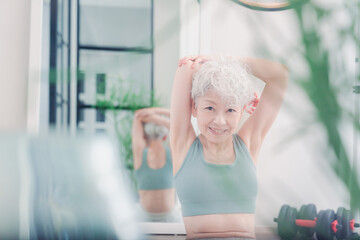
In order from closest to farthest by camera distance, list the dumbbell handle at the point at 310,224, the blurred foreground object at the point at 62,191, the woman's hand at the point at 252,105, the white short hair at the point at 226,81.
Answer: the blurred foreground object at the point at 62,191 → the white short hair at the point at 226,81 → the woman's hand at the point at 252,105 → the dumbbell handle at the point at 310,224

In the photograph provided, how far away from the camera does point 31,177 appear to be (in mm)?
860

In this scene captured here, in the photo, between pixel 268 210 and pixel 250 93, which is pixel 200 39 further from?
pixel 268 210

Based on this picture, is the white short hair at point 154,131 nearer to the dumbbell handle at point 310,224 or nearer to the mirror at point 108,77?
the mirror at point 108,77

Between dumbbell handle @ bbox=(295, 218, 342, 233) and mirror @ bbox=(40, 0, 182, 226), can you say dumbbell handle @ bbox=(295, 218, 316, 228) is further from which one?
mirror @ bbox=(40, 0, 182, 226)

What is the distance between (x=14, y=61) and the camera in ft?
4.63

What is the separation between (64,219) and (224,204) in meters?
0.52

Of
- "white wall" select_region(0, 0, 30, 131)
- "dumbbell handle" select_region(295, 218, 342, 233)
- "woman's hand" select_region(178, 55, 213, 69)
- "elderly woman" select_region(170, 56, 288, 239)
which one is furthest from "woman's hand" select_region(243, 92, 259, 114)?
"white wall" select_region(0, 0, 30, 131)

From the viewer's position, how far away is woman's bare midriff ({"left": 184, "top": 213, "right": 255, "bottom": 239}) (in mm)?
1071

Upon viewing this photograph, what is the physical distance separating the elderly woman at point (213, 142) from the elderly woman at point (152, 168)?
255 mm

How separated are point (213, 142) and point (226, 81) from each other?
0.22 meters

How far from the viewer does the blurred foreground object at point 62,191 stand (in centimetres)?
71

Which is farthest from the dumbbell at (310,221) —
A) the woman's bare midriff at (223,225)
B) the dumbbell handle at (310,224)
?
the woman's bare midriff at (223,225)

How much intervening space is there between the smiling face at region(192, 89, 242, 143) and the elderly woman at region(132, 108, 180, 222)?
0.93ft

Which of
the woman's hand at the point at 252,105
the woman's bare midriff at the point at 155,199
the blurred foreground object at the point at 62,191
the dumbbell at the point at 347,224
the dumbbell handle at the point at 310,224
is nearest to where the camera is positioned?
the dumbbell at the point at 347,224
